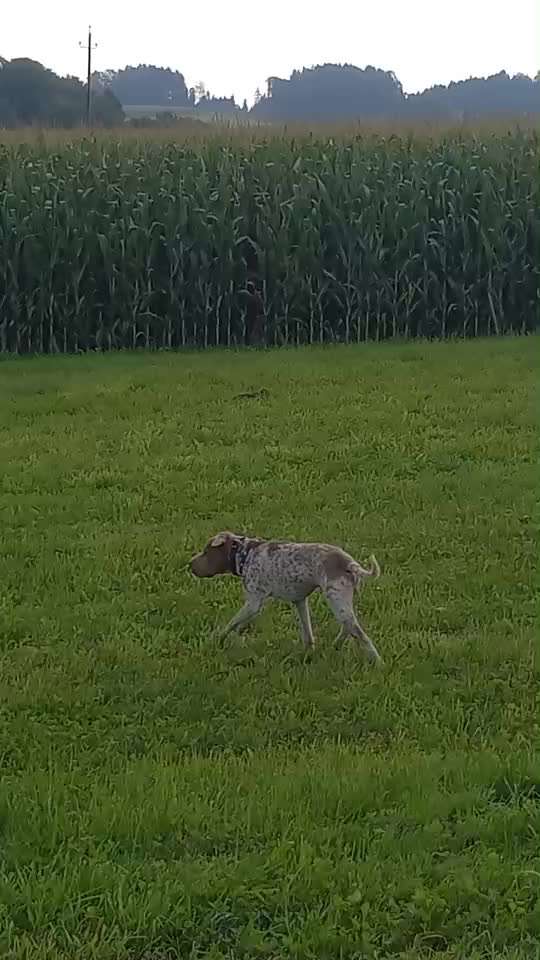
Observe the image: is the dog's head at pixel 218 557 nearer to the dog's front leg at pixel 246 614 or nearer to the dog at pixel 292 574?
the dog at pixel 292 574

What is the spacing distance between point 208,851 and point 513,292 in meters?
11.5

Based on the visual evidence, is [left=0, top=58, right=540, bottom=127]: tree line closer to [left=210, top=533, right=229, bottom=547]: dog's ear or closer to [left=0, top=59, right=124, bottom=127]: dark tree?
[left=0, top=59, right=124, bottom=127]: dark tree

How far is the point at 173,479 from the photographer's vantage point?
779 cm

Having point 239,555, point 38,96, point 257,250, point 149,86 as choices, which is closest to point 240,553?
point 239,555

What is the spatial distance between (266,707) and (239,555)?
73 cm

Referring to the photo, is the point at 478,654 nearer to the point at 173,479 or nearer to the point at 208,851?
the point at 208,851

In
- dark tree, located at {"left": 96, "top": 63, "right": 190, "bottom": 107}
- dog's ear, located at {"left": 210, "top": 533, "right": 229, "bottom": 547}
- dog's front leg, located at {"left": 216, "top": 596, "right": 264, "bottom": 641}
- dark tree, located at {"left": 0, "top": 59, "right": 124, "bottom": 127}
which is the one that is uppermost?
dark tree, located at {"left": 96, "top": 63, "right": 190, "bottom": 107}

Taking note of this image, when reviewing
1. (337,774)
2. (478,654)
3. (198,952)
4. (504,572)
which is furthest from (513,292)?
(198,952)

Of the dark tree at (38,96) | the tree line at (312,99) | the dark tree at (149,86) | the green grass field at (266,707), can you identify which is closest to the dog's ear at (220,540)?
the green grass field at (266,707)

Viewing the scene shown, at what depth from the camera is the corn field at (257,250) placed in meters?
13.6

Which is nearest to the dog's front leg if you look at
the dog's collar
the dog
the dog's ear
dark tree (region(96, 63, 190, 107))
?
the dog

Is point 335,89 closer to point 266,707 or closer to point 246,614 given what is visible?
point 246,614

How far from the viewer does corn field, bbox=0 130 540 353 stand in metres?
13.6

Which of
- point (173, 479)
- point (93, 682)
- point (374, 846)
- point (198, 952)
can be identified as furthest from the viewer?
point (173, 479)
